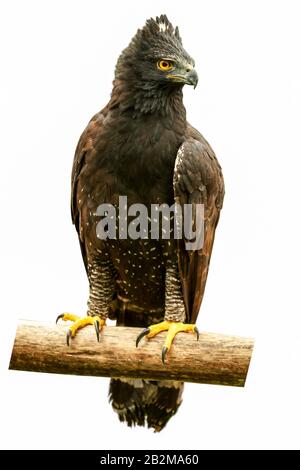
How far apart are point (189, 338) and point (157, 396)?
0.87 meters

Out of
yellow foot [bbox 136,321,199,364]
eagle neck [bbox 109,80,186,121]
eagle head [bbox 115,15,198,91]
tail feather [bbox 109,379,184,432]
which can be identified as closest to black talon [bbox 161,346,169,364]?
yellow foot [bbox 136,321,199,364]

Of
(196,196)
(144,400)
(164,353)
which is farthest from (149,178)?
(144,400)

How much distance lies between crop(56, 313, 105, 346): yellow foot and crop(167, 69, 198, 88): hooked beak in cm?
183

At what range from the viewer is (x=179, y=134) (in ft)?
21.9

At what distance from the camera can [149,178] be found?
6629 mm

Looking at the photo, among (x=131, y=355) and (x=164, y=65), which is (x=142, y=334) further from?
(x=164, y=65)

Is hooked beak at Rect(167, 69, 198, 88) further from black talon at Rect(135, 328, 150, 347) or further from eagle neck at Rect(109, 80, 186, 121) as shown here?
black talon at Rect(135, 328, 150, 347)

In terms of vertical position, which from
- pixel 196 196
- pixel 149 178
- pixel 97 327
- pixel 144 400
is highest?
pixel 149 178

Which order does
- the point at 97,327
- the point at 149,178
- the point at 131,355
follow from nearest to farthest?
the point at 131,355, the point at 149,178, the point at 97,327

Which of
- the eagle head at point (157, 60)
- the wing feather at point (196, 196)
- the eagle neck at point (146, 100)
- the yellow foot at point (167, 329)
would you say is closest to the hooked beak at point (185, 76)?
the eagle head at point (157, 60)

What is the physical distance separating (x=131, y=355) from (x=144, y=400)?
2.81ft

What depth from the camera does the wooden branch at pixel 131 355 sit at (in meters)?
6.46

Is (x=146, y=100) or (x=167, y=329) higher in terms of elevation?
(x=146, y=100)

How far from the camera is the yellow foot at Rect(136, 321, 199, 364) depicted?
6535 millimetres
